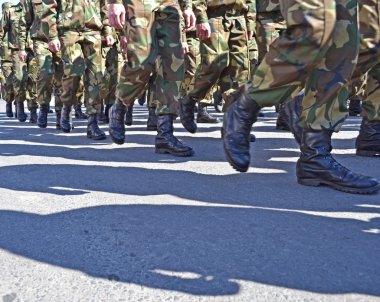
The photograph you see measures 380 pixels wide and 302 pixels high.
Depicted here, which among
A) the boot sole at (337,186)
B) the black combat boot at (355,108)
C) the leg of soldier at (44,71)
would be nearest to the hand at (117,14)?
the boot sole at (337,186)

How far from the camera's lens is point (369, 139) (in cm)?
324

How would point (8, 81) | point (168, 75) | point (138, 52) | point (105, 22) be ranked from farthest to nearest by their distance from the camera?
point (8, 81), point (105, 22), point (168, 75), point (138, 52)

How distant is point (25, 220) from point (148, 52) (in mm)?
1727

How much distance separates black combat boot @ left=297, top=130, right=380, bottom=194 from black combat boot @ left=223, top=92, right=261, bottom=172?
11.2 inches

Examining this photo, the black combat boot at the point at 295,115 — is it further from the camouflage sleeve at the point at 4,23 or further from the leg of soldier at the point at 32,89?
the camouflage sleeve at the point at 4,23

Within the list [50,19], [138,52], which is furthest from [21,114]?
[138,52]

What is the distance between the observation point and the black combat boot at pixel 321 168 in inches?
91.7

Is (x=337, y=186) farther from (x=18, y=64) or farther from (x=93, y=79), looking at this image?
(x=18, y=64)

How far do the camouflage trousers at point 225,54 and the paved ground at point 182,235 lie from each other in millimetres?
1455

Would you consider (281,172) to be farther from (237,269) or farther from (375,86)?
(237,269)

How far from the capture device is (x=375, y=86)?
317cm

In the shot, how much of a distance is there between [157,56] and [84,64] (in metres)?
1.58

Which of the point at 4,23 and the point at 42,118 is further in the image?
the point at 4,23

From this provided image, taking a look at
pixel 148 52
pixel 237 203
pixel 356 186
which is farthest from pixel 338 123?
pixel 148 52
